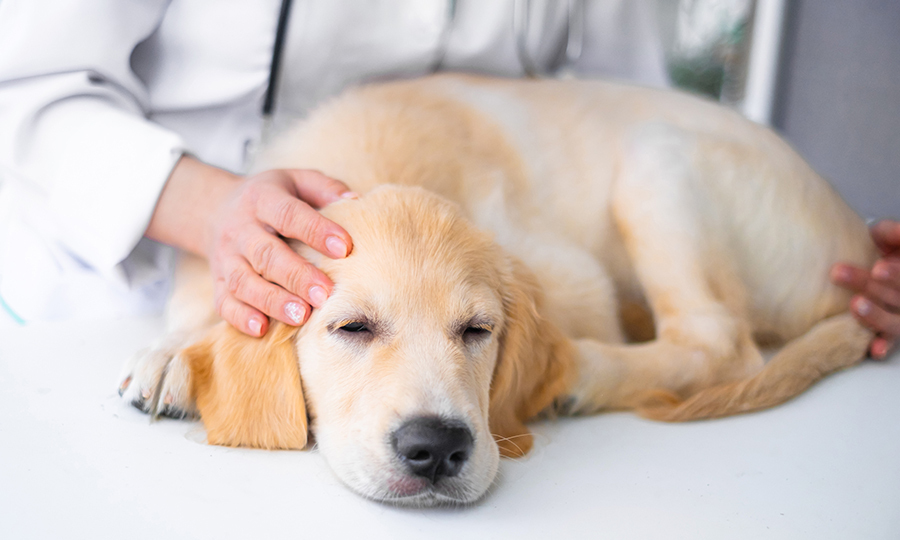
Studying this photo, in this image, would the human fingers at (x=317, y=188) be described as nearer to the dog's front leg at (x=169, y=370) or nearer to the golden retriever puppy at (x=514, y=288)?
the golden retriever puppy at (x=514, y=288)

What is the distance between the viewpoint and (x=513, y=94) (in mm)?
2375

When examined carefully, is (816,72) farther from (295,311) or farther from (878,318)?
(295,311)

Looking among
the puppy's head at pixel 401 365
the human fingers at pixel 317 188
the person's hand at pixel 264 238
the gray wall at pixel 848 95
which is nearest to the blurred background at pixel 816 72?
the gray wall at pixel 848 95

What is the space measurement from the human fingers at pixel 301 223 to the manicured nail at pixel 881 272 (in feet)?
5.63

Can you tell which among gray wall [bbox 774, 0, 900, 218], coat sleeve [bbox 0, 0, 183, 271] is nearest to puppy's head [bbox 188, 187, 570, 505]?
coat sleeve [bbox 0, 0, 183, 271]

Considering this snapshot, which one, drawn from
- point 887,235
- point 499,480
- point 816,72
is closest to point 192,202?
point 499,480

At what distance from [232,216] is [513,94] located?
4.10 ft

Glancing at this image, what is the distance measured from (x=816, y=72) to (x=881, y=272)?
2117 mm

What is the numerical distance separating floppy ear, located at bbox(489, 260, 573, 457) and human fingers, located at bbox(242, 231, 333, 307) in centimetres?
46

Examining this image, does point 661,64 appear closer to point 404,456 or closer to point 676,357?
point 676,357

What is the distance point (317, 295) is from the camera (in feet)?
4.40

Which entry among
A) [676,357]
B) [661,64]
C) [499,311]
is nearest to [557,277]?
[676,357]

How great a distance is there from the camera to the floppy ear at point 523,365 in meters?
1.49

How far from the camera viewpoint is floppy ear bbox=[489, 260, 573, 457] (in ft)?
4.88
